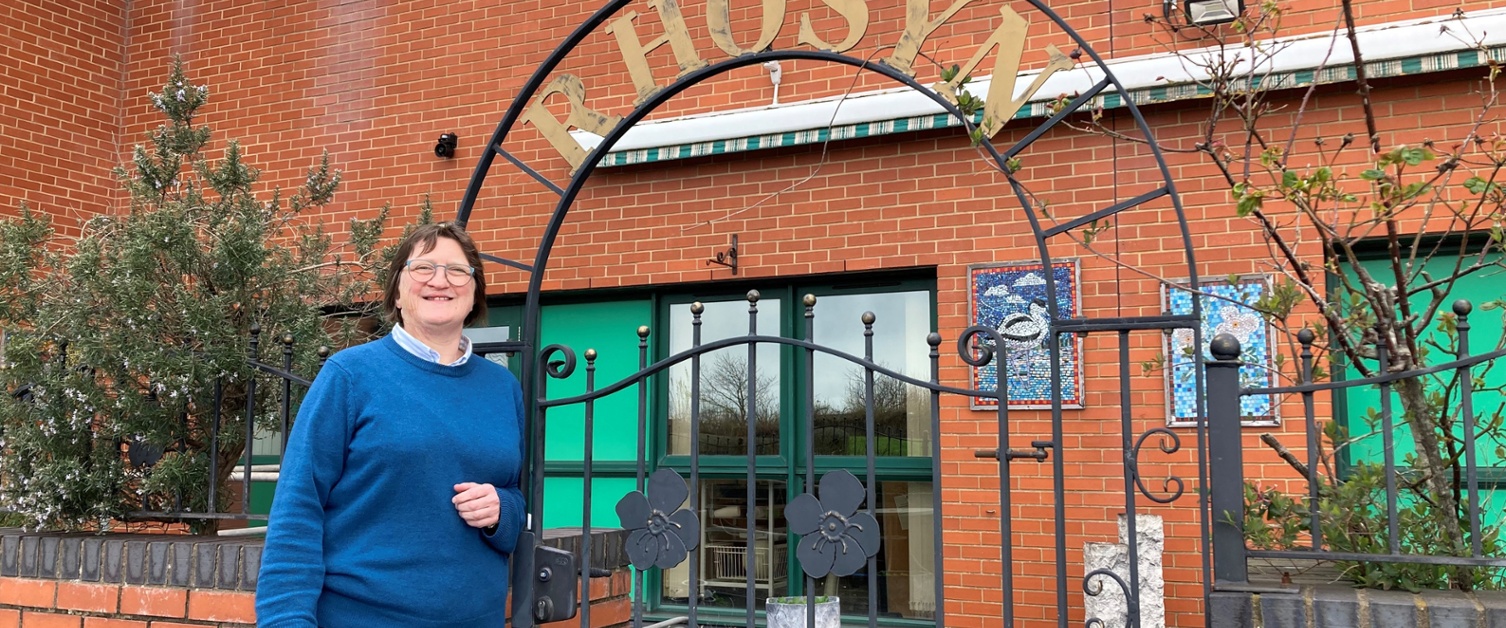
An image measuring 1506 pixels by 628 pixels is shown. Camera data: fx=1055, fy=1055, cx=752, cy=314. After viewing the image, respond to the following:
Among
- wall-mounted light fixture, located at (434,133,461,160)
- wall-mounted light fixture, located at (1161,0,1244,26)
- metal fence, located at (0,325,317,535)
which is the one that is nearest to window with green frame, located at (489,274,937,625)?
wall-mounted light fixture, located at (434,133,461,160)

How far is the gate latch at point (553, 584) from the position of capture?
296 centimetres

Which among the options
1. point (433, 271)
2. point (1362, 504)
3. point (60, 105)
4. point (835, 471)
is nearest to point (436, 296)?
point (433, 271)

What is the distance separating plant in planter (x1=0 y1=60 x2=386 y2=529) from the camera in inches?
142

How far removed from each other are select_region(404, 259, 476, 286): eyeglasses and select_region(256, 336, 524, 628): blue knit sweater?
0.57ft

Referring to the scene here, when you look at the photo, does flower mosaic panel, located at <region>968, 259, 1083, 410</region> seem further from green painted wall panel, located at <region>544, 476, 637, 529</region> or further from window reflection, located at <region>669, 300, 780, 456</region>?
green painted wall panel, located at <region>544, 476, 637, 529</region>

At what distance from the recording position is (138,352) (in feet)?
11.9

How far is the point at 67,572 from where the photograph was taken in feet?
11.2

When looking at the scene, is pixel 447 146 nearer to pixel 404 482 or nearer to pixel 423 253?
pixel 423 253

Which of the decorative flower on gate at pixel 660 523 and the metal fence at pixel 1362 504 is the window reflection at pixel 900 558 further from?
the decorative flower on gate at pixel 660 523

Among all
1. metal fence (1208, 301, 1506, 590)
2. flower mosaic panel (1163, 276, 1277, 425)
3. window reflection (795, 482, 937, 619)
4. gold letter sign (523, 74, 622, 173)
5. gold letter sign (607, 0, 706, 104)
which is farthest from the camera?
window reflection (795, 482, 937, 619)

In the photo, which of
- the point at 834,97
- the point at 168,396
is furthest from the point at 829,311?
the point at 168,396

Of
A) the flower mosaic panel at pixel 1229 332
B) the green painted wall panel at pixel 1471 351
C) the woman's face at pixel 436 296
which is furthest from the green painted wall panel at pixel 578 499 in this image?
the green painted wall panel at pixel 1471 351

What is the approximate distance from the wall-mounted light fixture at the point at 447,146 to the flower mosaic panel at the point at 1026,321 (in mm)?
3377

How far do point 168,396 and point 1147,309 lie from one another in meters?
4.25
